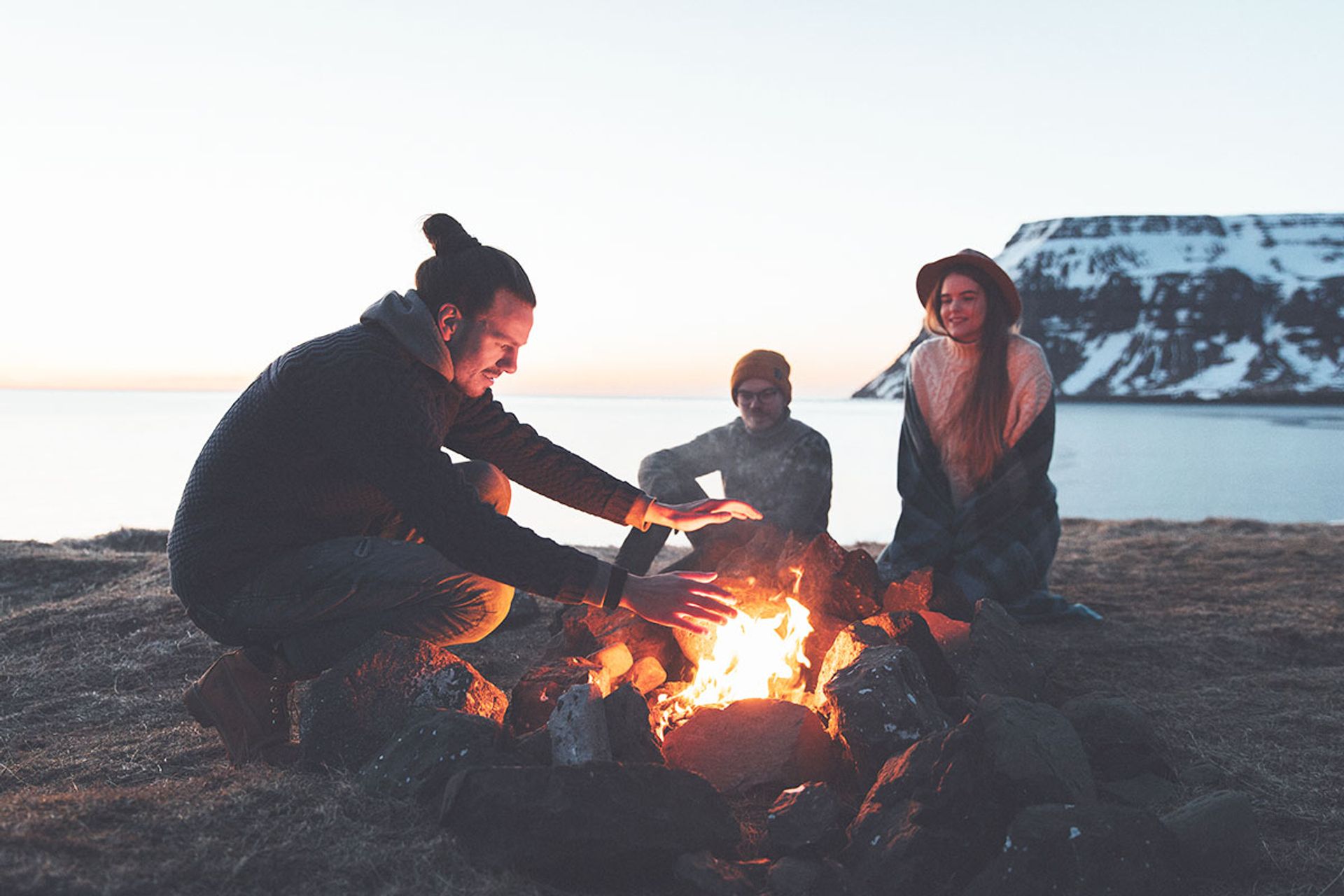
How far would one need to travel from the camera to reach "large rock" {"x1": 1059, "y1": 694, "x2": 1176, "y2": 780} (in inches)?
122

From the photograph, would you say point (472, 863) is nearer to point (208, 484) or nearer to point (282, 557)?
point (282, 557)

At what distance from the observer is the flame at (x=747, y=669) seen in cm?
377

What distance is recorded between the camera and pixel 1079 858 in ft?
7.33

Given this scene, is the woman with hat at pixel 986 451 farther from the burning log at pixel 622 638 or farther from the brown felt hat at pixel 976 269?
the burning log at pixel 622 638

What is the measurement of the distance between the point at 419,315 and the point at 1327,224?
182m

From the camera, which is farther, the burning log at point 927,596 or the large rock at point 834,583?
the burning log at point 927,596

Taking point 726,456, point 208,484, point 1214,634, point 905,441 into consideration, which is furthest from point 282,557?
point 1214,634

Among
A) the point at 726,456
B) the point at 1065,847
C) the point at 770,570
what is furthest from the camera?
the point at 726,456

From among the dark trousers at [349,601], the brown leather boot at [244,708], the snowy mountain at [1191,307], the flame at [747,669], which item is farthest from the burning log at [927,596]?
the snowy mountain at [1191,307]

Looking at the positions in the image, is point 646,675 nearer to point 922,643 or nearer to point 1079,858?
point 922,643

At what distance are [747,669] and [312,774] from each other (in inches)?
71.1

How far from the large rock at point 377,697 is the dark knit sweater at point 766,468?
2396 millimetres

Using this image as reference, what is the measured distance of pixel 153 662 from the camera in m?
4.65

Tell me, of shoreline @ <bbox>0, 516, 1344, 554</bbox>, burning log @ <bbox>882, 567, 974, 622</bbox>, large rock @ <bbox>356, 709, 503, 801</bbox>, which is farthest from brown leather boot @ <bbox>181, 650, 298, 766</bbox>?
shoreline @ <bbox>0, 516, 1344, 554</bbox>
